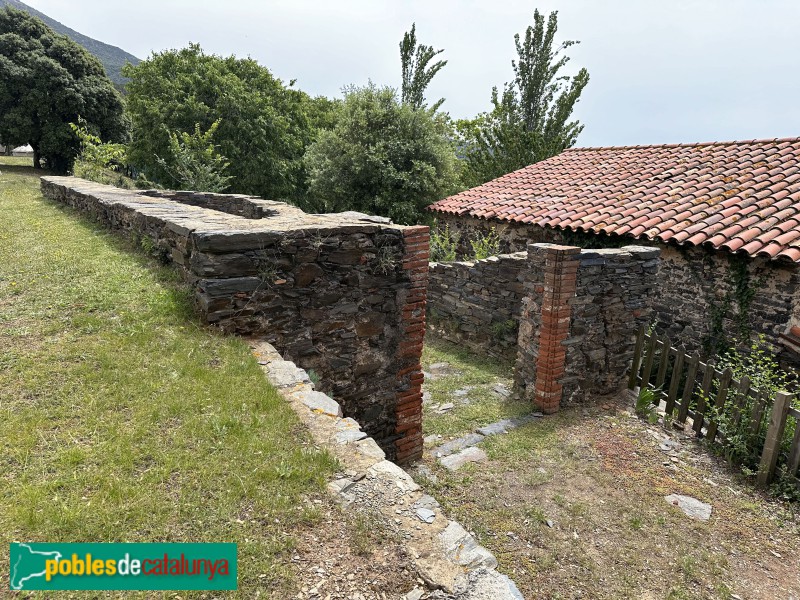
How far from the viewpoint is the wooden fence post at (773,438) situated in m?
4.70

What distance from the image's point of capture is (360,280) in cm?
460

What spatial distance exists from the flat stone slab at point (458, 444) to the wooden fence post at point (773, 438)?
298cm

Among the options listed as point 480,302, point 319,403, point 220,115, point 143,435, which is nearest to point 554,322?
point 480,302

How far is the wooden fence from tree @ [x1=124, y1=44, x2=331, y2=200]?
780 inches

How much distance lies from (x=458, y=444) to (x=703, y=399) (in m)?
3.07

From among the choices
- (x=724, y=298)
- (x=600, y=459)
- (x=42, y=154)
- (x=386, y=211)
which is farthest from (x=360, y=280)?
(x=42, y=154)

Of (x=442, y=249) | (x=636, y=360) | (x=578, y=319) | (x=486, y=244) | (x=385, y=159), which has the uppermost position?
(x=385, y=159)

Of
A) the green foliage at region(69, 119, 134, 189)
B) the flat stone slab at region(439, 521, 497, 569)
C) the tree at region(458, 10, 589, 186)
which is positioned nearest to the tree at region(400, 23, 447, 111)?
the tree at region(458, 10, 589, 186)

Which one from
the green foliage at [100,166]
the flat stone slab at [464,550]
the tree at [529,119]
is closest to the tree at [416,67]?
the tree at [529,119]

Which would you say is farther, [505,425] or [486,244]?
[486,244]

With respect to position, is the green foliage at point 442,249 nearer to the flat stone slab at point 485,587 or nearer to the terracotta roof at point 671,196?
the terracotta roof at point 671,196

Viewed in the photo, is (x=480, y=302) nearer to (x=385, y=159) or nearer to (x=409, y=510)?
(x=409, y=510)

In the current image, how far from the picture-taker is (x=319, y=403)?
331 cm

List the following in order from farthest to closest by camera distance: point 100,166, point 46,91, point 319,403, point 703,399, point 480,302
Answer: point 46,91 < point 100,166 < point 480,302 < point 703,399 < point 319,403
